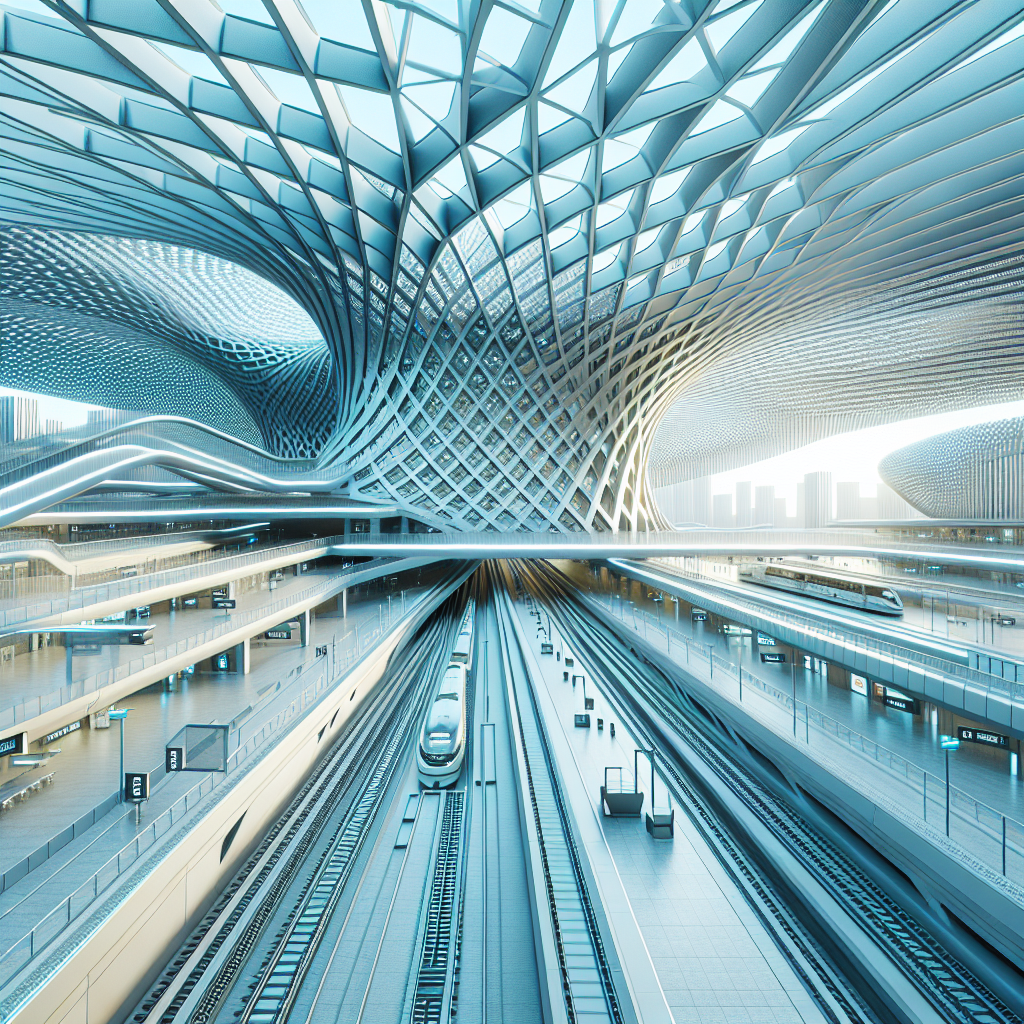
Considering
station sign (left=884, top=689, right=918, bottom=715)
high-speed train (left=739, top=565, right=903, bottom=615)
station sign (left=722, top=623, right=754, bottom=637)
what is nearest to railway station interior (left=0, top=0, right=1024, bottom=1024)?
station sign (left=884, top=689, right=918, bottom=715)

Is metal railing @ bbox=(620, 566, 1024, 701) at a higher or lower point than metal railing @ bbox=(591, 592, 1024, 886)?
higher

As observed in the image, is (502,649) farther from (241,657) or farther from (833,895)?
(833,895)

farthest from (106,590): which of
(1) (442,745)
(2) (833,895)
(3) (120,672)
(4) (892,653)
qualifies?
(4) (892,653)

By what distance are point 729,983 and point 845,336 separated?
42140 mm

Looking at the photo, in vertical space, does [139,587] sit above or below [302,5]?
below

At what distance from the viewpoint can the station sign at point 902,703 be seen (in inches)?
600

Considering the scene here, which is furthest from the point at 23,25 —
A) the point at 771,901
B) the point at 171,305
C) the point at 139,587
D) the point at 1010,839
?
the point at 171,305

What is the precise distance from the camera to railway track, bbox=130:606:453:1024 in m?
8.81

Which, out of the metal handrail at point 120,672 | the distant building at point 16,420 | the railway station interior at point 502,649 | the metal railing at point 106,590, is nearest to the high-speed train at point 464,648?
the railway station interior at point 502,649

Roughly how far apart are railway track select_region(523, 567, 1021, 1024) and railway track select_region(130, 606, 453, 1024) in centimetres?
760

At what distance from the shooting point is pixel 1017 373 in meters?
48.8

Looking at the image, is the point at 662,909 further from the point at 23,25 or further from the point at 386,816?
the point at 23,25

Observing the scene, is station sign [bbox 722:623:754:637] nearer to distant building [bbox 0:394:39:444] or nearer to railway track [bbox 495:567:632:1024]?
railway track [bbox 495:567:632:1024]

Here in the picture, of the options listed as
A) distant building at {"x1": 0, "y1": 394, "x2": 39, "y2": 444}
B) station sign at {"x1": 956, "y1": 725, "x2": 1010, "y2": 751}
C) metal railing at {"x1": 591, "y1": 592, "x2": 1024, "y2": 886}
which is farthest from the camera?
distant building at {"x1": 0, "y1": 394, "x2": 39, "y2": 444}
